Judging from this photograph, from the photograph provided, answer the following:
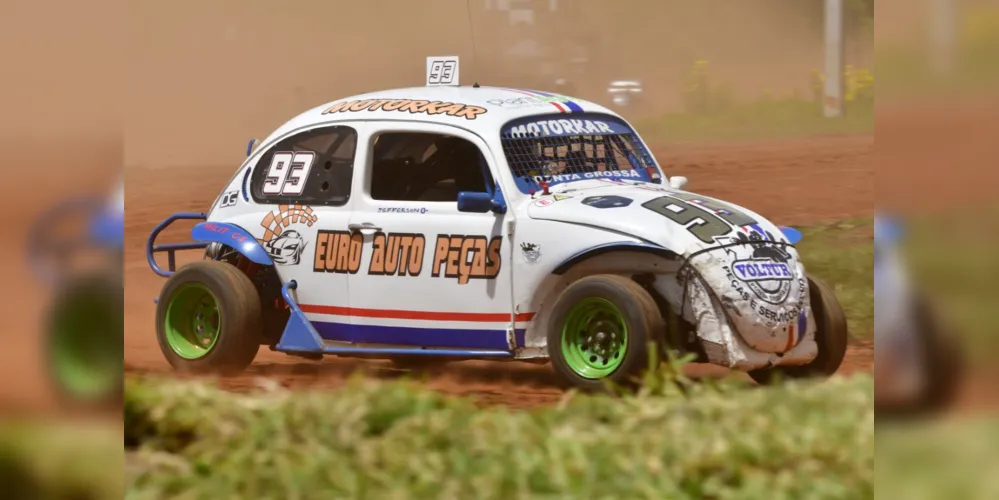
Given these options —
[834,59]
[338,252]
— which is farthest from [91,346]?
[834,59]

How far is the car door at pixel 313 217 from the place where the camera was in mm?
8594

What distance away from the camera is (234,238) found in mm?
8977

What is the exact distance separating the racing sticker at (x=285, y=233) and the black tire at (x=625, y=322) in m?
1.89

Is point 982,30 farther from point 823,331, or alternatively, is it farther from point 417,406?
A: point 823,331

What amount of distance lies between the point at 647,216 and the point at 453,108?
1.66 m

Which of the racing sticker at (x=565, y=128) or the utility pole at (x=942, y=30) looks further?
the racing sticker at (x=565, y=128)

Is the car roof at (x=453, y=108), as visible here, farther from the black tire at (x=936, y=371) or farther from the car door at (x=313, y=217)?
the black tire at (x=936, y=371)

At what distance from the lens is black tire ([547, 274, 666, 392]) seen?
24.0 feet

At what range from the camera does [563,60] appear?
2428 centimetres

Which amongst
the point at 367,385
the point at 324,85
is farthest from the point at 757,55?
the point at 367,385

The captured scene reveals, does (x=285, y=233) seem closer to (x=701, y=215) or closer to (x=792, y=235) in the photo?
(x=701, y=215)

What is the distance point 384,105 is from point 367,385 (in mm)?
2861

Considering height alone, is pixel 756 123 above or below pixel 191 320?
above

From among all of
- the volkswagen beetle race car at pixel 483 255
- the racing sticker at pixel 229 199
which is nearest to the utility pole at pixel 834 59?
the volkswagen beetle race car at pixel 483 255
